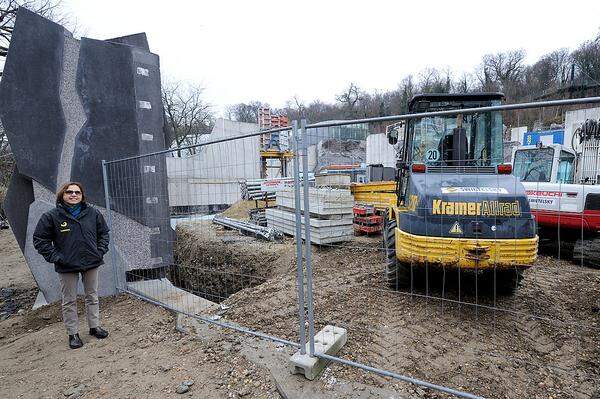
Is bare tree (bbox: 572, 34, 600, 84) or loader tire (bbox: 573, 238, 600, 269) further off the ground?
bare tree (bbox: 572, 34, 600, 84)

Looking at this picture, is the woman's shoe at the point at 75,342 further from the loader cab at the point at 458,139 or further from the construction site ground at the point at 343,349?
the loader cab at the point at 458,139

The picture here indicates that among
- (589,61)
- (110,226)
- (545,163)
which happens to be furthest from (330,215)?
(589,61)

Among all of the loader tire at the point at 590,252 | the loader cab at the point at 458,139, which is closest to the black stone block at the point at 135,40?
the loader cab at the point at 458,139

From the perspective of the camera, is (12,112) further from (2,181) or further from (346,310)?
(2,181)

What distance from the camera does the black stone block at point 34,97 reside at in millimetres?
4832

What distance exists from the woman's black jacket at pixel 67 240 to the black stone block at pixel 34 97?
1.92 m

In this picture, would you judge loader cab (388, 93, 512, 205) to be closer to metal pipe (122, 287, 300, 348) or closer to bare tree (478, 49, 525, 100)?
metal pipe (122, 287, 300, 348)

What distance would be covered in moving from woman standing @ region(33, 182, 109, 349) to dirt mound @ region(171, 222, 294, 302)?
117 inches

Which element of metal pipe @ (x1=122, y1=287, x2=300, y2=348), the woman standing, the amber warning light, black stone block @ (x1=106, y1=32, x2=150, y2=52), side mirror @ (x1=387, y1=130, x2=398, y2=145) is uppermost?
black stone block @ (x1=106, y1=32, x2=150, y2=52)

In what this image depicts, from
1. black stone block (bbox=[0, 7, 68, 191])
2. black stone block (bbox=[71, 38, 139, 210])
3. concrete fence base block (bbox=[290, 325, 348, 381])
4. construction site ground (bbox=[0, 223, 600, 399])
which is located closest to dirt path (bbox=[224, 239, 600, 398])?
construction site ground (bbox=[0, 223, 600, 399])

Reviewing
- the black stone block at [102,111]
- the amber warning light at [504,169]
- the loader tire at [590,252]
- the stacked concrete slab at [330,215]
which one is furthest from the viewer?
the stacked concrete slab at [330,215]

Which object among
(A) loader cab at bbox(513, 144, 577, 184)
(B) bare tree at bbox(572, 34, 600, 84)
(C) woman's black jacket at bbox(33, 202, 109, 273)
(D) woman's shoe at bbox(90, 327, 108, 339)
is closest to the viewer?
(C) woman's black jacket at bbox(33, 202, 109, 273)

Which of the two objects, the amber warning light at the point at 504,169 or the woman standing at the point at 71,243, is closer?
the woman standing at the point at 71,243

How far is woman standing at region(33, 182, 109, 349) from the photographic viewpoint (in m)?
3.62
